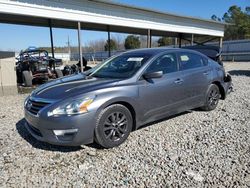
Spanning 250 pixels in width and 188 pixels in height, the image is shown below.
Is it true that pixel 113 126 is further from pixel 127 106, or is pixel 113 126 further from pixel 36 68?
pixel 36 68

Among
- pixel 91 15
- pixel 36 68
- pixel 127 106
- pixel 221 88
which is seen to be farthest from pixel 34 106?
pixel 91 15

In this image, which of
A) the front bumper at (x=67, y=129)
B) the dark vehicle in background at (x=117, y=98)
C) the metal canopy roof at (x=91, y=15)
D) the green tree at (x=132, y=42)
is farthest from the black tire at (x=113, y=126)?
the green tree at (x=132, y=42)

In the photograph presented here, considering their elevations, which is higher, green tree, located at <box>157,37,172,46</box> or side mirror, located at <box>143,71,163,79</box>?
green tree, located at <box>157,37,172,46</box>

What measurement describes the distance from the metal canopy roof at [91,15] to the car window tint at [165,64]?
6127 mm

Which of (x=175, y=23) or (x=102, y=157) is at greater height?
(x=175, y=23)

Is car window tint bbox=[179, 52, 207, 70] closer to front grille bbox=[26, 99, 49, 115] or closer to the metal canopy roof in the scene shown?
front grille bbox=[26, 99, 49, 115]

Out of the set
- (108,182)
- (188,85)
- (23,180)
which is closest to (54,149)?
(23,180)

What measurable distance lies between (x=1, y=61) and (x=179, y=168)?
7.20 meters

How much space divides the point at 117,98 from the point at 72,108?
71cm

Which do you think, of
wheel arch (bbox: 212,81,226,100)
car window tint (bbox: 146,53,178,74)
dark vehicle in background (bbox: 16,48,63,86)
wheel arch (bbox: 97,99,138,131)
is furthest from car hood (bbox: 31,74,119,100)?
dark vehicle in background (bbox: 16,48,63,86)

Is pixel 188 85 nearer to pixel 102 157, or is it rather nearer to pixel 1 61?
pixel 102 157

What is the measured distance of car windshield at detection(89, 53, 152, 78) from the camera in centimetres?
405

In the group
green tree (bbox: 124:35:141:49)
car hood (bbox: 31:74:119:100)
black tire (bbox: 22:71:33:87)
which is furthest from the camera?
green tree (bbox: 124:35:141:49)

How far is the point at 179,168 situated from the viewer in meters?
2.98
